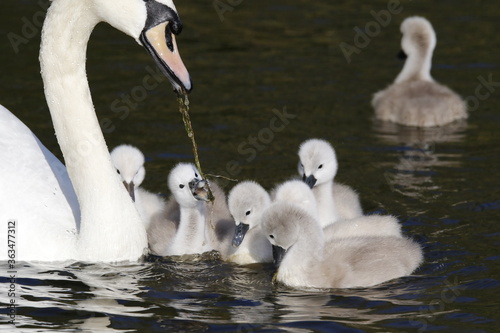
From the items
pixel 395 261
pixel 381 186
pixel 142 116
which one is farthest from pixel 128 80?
pixel 395 261

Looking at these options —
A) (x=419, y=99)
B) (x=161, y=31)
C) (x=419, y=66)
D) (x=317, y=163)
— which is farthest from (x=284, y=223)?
(x=419, y=66)

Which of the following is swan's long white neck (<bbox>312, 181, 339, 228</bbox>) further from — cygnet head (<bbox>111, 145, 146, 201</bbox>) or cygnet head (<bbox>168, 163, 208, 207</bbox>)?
cygnet head (<bbox>111, 145, 146, 201</bbox>)

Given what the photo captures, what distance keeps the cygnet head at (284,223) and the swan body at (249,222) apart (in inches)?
16.5

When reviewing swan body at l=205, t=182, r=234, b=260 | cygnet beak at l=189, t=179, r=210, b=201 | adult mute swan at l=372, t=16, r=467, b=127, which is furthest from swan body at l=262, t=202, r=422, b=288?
adult mute swan at l=372, t=16, r=467, b=127

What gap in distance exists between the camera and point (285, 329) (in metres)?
6.55

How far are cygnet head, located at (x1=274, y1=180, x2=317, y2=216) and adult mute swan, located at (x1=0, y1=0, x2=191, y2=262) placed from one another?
110 centimetres

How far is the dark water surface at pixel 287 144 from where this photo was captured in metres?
6.88

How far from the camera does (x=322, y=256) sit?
7.53 metres

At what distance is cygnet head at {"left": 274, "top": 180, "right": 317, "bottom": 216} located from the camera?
8.04m

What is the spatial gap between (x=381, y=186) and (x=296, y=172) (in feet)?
2.82

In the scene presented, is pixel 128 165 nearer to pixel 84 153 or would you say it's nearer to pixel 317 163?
pixel 84 153

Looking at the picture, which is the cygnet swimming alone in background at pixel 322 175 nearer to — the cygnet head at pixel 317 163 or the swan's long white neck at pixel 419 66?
the cygnet head at pixel 317 163

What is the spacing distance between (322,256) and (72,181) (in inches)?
72.1

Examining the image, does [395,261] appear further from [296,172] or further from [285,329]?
[296,172]
